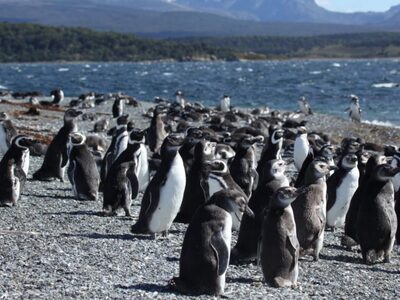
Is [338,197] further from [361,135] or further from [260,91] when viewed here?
[260,91]

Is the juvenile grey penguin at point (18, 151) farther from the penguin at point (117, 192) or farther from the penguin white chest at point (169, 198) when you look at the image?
the penguin white chest at point (169, 198)

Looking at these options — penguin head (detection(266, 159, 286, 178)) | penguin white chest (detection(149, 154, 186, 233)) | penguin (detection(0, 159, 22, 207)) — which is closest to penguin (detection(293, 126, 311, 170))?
penguin (detection(0, 159, 22, 207))

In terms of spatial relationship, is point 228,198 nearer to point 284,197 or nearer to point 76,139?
point 284,197

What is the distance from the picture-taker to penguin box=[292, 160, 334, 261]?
29.8 feet

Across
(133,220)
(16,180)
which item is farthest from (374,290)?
(16,180)

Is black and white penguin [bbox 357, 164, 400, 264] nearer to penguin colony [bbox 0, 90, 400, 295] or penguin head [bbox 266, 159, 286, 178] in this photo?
penguin colony [bbox 0, 90, 400, 295]

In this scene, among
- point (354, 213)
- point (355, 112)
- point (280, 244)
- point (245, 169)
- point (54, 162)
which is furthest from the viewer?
point (355, 112)

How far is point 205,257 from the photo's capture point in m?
7.38

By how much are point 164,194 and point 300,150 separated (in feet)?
26.9

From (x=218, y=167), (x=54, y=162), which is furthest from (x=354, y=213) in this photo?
(x=54, y=162)

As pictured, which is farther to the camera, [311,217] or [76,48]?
[76,48]

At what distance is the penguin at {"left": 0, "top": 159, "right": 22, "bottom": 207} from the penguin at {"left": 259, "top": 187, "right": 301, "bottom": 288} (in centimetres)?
476

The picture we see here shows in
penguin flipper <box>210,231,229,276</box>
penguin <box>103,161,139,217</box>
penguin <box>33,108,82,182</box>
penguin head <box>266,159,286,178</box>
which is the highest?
penguin head <box>266,159,286,178</box>

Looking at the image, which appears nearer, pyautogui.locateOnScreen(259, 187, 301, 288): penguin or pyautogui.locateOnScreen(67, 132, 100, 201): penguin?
pyautogui.locateOnScreen(259, 187, 301, 288): penguin
